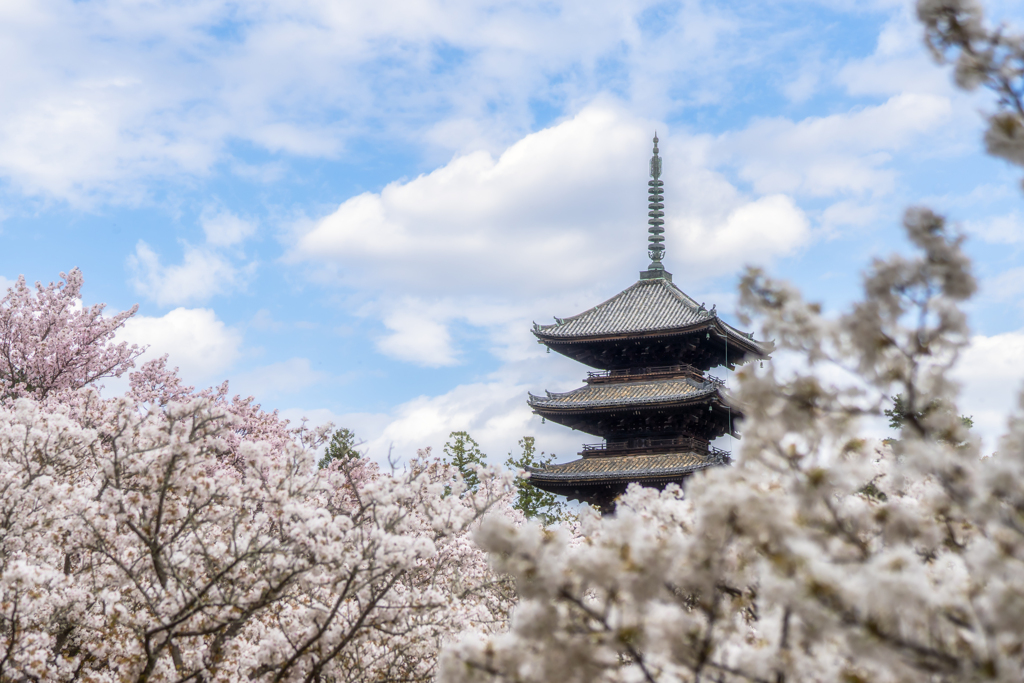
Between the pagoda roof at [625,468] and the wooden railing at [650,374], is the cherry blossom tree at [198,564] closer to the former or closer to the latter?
the pagoda roof at [625,468]

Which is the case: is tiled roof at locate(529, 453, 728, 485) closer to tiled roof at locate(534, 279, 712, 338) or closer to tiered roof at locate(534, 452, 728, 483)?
tiered roof at locate(534, 452, 728, 483)

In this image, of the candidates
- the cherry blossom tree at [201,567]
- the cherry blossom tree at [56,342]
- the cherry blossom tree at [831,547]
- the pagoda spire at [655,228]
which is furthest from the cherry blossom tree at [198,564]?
the pagoda spire at [655,228]

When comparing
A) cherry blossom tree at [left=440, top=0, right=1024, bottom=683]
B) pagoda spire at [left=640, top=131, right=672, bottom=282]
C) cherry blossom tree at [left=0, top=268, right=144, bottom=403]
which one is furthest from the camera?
pagoda spire at [left=640, top=131, right=672, bottom=282]

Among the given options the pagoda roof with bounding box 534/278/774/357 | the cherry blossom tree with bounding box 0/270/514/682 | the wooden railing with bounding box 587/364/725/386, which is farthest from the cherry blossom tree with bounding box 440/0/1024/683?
the wooden railing with bounding box 587/364/725/386

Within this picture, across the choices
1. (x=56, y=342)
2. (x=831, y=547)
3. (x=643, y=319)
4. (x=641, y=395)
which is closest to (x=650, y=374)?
(x=641, y=395)

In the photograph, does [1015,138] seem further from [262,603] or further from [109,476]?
[109,476]

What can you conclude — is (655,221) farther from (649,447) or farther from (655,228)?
(649,447)

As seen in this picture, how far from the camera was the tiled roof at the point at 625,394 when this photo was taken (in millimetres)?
25391

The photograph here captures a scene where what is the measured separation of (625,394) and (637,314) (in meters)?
2.77

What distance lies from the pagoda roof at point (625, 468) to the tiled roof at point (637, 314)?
384 cm

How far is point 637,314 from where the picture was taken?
91.4ft

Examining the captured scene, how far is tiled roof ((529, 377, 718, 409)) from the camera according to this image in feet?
83.3

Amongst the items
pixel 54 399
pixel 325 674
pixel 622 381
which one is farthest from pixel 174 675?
pixel 622 381

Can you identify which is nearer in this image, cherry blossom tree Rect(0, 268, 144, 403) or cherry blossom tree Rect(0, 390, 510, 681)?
cherry blossom tree Rect(0, 390, 510, 681)
